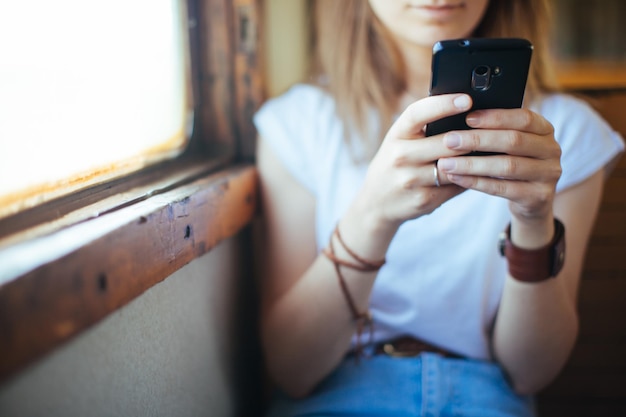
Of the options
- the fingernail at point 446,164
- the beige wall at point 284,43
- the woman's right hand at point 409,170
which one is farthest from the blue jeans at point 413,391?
the beige wall at point 284,43

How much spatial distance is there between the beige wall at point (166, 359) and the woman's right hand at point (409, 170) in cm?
27

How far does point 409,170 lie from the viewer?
0.62 m

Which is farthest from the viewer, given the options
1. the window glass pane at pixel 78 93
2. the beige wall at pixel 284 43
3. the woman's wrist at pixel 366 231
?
the beige wall at pixel 284 43

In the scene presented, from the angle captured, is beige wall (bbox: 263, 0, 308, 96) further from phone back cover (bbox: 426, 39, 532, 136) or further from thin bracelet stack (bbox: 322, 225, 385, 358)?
phone back cover (bbox: 426, 39, 532, 136)

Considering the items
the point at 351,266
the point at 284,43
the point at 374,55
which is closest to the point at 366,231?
the point at 351,266

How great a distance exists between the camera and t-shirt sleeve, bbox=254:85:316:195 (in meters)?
0.94

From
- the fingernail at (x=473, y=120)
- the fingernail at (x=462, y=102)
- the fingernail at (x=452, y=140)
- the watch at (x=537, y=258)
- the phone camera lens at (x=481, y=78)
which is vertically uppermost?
the phone camera lens at (x=481, y=78)

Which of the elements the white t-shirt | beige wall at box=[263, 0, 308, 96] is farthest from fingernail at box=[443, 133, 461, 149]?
beige wall at box=[263, 0, 308, 96]

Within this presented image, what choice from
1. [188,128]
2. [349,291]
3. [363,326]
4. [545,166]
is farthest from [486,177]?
[188,128]

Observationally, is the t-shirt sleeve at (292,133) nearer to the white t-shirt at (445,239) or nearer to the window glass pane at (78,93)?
the white t-shirt at (445,239)

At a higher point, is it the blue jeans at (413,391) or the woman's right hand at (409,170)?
the woman's right hand at (409,170)

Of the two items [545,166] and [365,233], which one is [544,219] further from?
[365,233]

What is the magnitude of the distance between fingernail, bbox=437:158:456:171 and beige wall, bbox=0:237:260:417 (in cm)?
35

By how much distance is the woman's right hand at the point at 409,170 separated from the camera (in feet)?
1.86
